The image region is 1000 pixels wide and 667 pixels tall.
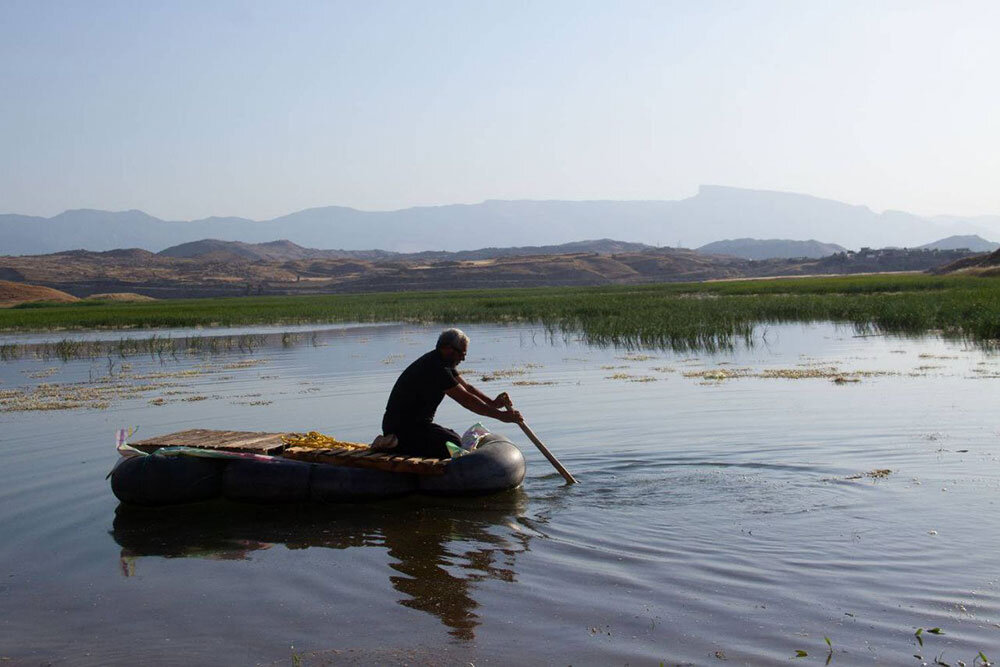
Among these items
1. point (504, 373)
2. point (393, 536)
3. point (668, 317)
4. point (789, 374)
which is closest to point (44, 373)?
point (504, 373)

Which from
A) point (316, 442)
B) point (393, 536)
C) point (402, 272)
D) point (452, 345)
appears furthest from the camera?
point (402, 272)

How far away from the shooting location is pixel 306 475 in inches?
382

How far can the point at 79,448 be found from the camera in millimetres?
13156

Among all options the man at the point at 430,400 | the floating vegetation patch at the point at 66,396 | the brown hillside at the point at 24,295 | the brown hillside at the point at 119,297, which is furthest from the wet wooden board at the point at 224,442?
the brown hillside at the point at 119,297

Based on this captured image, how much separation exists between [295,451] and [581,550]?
136 inches

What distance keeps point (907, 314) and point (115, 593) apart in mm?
25026

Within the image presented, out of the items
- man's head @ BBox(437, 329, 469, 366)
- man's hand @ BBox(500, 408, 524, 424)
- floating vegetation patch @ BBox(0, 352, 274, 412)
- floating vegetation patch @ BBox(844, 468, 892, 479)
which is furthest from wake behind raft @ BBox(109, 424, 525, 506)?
floating vegetation patch @ BBox(0, 352, 274, 412)

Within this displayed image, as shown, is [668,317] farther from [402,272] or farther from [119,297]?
[402,272]

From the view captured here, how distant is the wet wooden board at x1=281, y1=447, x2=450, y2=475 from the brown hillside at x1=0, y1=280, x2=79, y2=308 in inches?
2828

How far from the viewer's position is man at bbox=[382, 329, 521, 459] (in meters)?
9.94

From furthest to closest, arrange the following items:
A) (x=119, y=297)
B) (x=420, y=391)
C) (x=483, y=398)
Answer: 1. (x=119, y=297)
2. (x=483, y=398)
3. (x=420, y=391)

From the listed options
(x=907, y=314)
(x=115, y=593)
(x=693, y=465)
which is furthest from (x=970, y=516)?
(x=907, y=314)

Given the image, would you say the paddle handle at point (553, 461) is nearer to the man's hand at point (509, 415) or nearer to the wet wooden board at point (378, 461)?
the man's hand at point (509, 415)

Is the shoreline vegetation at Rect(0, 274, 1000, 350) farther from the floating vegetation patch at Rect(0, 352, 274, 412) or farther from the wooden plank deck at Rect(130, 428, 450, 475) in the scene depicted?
the wooden plank deck at Rect(130, 428, 450, 475)
